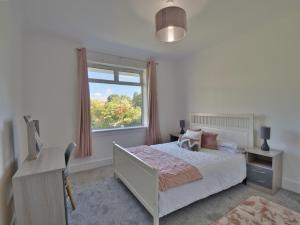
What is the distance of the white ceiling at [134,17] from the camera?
2236 millimetres

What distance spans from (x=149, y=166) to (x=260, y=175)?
1.98 m

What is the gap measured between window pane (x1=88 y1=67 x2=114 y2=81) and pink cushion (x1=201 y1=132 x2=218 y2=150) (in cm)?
258

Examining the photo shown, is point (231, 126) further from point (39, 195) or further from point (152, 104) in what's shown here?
point (39, 195)

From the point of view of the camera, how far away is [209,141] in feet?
10.6

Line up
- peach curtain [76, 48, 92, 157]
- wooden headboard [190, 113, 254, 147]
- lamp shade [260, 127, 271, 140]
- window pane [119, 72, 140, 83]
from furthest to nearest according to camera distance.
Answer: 1. window pane [119, 72, 140, 83]
2. peach curtain [76, 48, 92, 157]
3. wooden headboard [190, 113, 254, 147]
4. lamp shade [260, 127, 271, 140]

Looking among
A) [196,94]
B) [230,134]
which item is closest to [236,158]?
[230,134]

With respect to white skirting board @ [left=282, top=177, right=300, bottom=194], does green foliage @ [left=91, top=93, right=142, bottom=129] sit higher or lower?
higher

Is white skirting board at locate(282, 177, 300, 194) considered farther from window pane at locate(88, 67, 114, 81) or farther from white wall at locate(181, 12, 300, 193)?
window pane at locate(88, 67, 114, 81)

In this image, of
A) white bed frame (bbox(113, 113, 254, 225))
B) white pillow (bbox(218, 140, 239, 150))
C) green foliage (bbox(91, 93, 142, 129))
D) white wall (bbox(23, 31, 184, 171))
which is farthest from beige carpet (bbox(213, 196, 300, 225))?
green foliage (bbox(91, 93, 142, 129))

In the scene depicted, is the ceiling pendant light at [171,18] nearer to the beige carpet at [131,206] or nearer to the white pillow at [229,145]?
the white pillow at [229,145]

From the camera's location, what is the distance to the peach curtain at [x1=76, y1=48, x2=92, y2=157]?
3418 mm

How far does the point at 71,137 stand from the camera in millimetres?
3434

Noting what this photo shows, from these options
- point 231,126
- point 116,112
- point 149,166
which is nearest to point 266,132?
point 231,126

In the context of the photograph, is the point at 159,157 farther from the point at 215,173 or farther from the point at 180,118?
the point at 180,118
